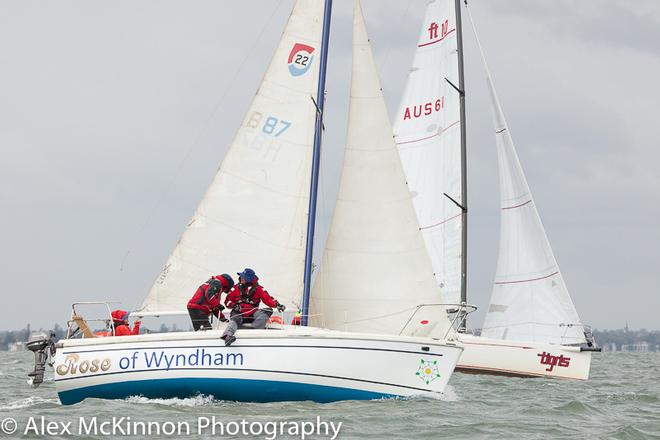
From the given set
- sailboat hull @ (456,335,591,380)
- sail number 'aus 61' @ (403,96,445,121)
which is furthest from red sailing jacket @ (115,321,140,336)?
sail number 'aus 61' @ (403,96,445,121)

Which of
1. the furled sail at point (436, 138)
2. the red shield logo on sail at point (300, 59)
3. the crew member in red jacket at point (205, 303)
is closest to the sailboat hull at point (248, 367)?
the crew member in red jacket at point (205, 303)

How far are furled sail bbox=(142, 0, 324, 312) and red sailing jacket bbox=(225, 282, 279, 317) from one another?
1.35 meters

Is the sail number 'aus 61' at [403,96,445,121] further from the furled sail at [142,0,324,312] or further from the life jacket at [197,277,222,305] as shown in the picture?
the life jacket at [197,277,222,305]

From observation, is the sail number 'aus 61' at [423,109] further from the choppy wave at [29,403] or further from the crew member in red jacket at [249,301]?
the choppy wave at [29,403]

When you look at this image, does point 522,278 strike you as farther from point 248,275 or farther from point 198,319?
point 198,319

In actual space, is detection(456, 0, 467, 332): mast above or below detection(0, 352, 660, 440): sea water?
above

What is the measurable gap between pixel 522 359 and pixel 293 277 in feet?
40.6

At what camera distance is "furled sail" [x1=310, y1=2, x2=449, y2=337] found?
18.2 m

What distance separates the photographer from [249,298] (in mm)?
17250

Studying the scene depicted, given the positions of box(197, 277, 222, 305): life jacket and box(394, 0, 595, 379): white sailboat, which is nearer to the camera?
box(197, 277, 222, 305): life jacket

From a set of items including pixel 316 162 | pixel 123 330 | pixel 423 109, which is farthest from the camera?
pixel 423 109

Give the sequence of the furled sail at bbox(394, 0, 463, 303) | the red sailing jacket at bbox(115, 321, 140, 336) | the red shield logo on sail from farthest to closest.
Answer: the furled sail at bbox(394, 0, 463, 303) < the red shield logo on sail < the red sailing jacket at bbox(115, 321, 140, 336)

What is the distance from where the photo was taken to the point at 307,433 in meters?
13.3

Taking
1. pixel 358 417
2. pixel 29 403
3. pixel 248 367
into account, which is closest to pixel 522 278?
pixel 248 367
